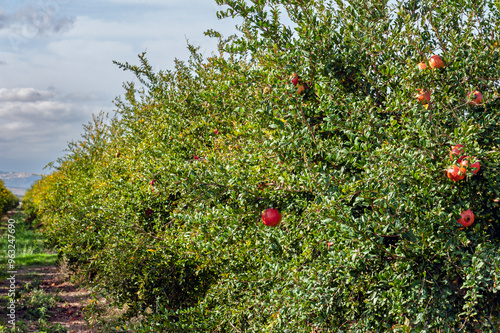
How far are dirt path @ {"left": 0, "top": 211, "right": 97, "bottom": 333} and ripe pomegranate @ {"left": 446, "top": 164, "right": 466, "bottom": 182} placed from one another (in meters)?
6.97

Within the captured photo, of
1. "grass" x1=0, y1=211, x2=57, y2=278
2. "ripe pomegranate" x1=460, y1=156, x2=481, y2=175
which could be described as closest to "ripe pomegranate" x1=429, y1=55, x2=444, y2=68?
"ripe pomegranate" x1=460, y1=156, x2=481, y2=175

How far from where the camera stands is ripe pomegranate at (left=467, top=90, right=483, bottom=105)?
2.72 m

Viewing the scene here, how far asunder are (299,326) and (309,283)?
44cm

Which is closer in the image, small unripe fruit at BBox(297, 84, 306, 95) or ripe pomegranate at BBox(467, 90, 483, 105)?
ripe pomegranate at BBox(467, 90, 483, 105)

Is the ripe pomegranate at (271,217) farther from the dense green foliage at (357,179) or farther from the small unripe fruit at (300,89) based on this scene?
the small unripe fruit at (300,89)

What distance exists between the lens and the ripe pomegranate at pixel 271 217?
3113mm

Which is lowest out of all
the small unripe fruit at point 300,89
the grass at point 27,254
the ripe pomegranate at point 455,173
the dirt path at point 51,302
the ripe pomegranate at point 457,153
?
the dirt path at point 51,302

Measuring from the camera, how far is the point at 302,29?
313cm

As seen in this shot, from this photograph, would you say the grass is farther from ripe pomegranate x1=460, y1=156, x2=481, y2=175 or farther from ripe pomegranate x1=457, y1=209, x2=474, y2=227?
ripe pomegranate x1=460, y1=156, x2=481, y2=175

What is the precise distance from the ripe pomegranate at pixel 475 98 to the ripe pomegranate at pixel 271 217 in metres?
1.56

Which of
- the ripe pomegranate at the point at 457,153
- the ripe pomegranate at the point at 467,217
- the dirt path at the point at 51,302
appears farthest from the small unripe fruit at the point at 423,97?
the dirt path at the point at 51,302

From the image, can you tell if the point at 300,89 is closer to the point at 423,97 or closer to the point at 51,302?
the point at 423,97

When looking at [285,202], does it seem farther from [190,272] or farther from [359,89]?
[190,272]

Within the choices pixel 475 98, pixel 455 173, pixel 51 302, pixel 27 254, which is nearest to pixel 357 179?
pixel 455 173
